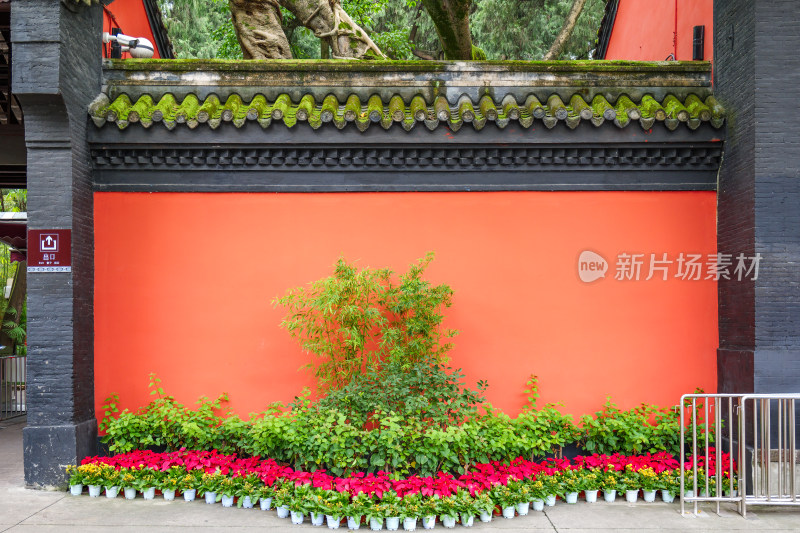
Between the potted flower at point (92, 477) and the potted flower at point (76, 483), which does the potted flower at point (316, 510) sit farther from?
the potted flower at point (76, 483)

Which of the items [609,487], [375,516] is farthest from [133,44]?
[609,487]

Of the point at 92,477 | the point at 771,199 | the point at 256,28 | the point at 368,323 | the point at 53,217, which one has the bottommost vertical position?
the point at 92,477

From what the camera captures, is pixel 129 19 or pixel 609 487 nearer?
pixel 609 487

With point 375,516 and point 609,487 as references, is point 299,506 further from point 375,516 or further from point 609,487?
point 609,487

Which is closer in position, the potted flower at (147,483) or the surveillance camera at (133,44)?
the potted flower at (147,483)

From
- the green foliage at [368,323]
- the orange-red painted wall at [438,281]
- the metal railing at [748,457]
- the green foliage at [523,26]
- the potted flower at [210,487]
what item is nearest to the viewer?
the metal railing at [748,457]

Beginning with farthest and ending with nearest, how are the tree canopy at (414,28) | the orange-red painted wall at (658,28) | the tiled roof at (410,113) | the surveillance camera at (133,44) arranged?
the tree canopy at (414,28), the orange-red painted wall at (658,28), the surveillance camera at (133,44), the tiled roof at (410,113)

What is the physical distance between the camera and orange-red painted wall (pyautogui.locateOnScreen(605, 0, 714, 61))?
727 centimetres

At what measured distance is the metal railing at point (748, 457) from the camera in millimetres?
5414

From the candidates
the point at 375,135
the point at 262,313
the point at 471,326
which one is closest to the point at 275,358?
the point at 262,313

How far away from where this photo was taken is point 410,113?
6.41 metres

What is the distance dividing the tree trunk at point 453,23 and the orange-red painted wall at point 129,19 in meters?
4.08

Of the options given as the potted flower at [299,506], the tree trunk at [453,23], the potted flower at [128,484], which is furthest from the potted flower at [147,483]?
the tree trunk at [453,23]

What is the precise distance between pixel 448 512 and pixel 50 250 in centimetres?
465
